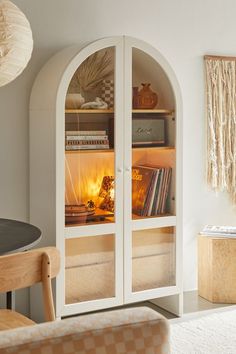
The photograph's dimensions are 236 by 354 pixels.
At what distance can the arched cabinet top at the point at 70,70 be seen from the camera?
321 cm

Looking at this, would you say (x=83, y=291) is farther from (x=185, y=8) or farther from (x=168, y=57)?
(x=185, y=8)

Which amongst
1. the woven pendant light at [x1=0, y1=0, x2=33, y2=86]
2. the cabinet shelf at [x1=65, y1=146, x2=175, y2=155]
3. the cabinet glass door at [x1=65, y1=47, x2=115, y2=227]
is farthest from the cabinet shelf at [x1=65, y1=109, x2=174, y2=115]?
the woven pendant light at [x1=0, y1=0, x2=33, y2=86]

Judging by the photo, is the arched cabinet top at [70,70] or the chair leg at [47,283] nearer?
the chair leg at [47,283]

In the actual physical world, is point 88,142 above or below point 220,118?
below

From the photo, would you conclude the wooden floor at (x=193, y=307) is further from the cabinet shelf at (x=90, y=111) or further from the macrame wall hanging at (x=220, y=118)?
the cabinet shelf at (x=90, y=111)

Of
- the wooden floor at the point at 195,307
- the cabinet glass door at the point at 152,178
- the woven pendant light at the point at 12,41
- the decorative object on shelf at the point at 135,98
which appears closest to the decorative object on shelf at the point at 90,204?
the cabinet glass door at the point at 152,178

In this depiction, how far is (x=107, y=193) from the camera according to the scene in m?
3.44

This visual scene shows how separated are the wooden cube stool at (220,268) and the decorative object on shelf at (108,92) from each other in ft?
3.89

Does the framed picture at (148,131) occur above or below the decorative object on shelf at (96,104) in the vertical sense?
below

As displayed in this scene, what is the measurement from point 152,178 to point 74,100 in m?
0.70

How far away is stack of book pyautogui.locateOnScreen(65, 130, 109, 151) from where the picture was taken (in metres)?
3.29

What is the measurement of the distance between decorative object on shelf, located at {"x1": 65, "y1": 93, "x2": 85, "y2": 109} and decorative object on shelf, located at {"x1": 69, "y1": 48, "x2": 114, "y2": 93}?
0.03m

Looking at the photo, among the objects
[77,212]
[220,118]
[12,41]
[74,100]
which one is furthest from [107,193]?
[12,41]

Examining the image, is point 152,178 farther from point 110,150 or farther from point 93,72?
point 93,72
